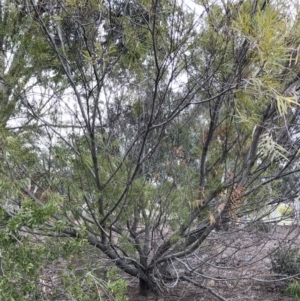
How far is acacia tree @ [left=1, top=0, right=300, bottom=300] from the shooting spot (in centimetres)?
288

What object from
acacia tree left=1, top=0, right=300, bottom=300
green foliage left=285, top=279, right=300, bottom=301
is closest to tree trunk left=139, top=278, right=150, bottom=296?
acacia tree left=1, top=0, right=300, bottom=300

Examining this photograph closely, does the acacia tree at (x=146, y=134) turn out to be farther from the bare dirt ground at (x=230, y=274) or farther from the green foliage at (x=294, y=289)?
the green foliage at (x=294, y=289)

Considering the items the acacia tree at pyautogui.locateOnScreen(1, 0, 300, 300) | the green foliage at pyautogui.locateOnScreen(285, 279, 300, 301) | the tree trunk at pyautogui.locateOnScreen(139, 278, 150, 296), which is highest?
the acacia tree at pyautogui.locateOnScreen(1, 0, 300, 300)

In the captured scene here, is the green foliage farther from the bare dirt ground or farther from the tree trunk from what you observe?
the tree trunk

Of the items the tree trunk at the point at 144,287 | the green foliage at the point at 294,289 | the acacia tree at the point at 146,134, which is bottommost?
the tree trunk at the point at 144,287

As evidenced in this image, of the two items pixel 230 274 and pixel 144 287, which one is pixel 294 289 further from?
pixel 144 287

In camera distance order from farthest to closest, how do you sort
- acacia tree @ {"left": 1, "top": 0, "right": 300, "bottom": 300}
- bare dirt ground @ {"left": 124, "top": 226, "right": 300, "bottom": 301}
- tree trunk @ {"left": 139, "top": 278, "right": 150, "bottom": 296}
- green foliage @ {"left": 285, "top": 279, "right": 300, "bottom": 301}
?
green foliage @ {"left": 285, "top": 279, "right": 300, "bottom": 301}, tree trunk @ {"left": 139, "top": 278, "right": 150, "bottom": 296}, bare dirt ground @ {"left": 124, "top": 226, "right": 300, "bottom": 301}, acacia tree @ {"left": 1, "top": 0, "right": 300, "bottom": 300}

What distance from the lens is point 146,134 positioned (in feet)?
10.6

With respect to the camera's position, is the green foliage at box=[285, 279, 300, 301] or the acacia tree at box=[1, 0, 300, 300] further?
the green foliage at box=[285, 279, 300, 301]

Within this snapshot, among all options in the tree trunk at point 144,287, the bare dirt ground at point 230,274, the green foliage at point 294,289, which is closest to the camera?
the bare dirt ground at point 230,274

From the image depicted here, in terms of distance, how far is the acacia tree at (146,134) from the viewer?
2877 mm

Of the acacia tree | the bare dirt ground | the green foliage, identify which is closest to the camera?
the acacia tree

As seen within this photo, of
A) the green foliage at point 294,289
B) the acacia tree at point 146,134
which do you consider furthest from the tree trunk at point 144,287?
the green foliage at point 294,289

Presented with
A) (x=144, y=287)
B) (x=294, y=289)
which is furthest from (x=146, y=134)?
(x=294, y=289)
